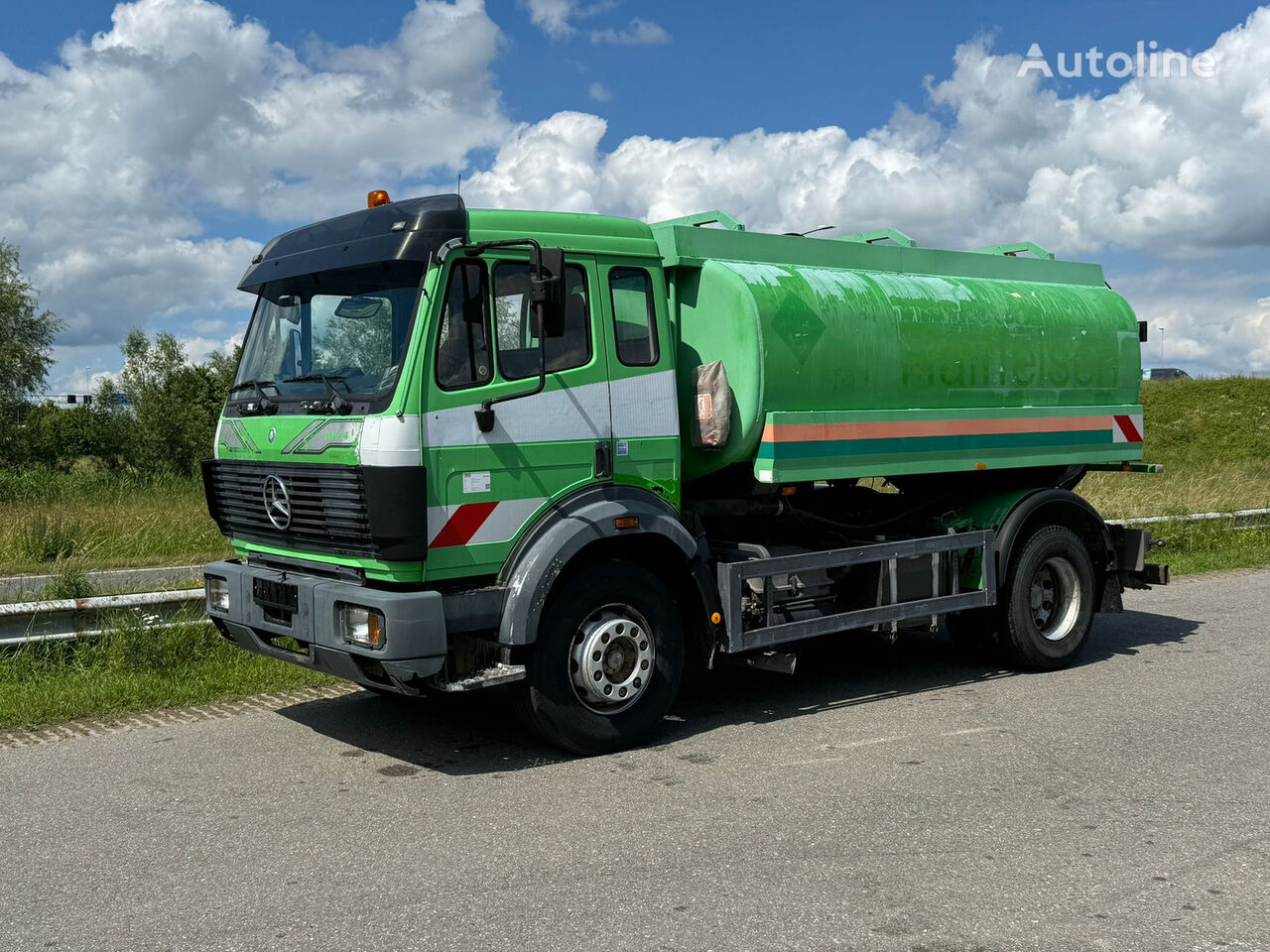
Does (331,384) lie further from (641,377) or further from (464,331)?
(641,377)

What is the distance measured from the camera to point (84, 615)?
8.00m

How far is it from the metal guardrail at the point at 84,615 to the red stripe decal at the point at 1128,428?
688cm

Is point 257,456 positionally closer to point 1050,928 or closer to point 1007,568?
point 1050,928

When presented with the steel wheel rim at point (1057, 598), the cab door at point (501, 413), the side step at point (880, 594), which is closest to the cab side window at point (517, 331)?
the cab door at point (501, 413)

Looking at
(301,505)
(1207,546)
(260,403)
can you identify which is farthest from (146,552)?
(1207,546)

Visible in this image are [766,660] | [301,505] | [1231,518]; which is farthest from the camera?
[1231,518]

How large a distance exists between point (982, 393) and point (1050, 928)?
4.85 meters

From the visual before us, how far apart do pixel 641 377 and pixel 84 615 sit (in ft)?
13.7

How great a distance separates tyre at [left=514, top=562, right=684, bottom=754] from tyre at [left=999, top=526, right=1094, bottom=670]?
2.90 meters

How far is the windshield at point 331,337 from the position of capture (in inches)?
233

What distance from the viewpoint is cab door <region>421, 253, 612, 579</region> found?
19.3 ft

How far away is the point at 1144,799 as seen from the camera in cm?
543

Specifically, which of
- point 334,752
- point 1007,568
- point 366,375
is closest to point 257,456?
point 366,375

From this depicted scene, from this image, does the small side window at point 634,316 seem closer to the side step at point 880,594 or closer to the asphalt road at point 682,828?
the side step at point 880,594
